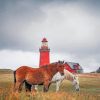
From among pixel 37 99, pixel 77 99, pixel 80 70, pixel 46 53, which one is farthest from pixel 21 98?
pixel 80 70

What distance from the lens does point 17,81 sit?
794 inches

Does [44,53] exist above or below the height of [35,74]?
above

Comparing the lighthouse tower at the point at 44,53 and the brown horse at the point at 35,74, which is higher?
the lighthouse tower at the point at 44,53

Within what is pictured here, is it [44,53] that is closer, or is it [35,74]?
[35,74]

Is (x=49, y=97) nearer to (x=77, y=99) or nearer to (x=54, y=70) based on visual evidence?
(x=77, y=99)

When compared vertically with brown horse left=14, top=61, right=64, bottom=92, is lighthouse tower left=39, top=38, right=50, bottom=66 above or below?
above

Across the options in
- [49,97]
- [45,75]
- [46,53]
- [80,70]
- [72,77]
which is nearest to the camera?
[49,97]

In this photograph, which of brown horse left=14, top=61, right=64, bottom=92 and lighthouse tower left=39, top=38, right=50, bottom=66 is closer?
brown horse left=14, top=61, right=64, bottom=92

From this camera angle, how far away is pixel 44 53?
3814 inches

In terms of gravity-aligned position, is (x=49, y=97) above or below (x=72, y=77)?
below

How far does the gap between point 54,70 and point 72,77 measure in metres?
12.1

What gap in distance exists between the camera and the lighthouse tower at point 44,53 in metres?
94.6

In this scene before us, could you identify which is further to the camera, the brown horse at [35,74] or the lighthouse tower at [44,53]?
the lighthouse tower at [44,53]

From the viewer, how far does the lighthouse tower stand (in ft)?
310
